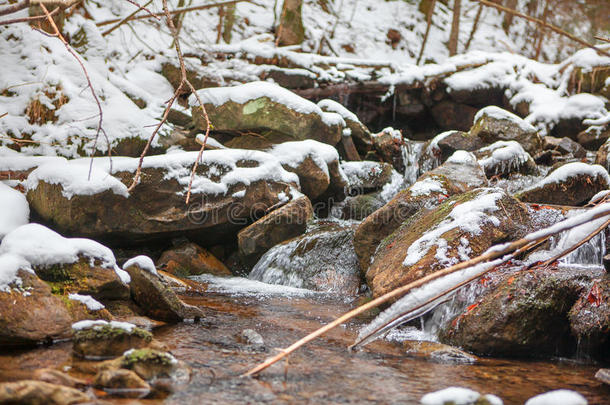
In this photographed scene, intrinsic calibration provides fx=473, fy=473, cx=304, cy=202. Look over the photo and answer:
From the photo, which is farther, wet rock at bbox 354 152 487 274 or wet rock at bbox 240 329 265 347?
wet rock at bbox 354 152 487 274

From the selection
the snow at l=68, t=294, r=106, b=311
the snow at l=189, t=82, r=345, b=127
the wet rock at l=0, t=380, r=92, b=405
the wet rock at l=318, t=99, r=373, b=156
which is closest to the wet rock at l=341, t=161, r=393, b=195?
the wet rock at l=318, t=99, r=373, b=156

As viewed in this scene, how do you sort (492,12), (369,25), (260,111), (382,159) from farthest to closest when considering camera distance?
(492,12) < (369,25) < (382,159) < (260,111)

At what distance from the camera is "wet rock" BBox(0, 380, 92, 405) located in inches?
81.5

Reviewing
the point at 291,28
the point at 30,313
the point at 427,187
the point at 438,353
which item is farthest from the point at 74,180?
the point at 291,28

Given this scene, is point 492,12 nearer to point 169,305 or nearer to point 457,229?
point 457,229

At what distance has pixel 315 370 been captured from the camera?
3.04 metres

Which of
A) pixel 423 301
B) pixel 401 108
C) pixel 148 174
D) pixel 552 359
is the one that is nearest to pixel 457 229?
pixel 552 359

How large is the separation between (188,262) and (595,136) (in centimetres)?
902

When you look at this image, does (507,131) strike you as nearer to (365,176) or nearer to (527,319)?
(365,176)

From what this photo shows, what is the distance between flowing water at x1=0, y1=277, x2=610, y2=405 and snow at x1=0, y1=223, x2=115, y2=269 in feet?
2.87

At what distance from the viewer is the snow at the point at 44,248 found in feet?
12.1

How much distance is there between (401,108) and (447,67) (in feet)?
5.24

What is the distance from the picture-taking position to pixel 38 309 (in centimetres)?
330

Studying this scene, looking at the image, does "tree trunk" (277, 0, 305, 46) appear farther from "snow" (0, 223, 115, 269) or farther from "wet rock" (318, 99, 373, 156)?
"snow" (0, 223, 115, 269)
